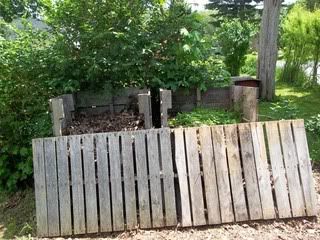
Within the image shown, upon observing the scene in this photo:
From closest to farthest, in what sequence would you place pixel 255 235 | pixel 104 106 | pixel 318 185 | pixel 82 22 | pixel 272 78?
pixel 255 235, pixel 318 185, pixel 82 22, pixel 104 106, pixel 272 78

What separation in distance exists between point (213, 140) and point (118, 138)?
81cm

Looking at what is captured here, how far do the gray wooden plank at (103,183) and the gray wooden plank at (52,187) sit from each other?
1.19 feet

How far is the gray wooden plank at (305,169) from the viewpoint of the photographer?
3.11m

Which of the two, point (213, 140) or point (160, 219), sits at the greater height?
point (213, 140)

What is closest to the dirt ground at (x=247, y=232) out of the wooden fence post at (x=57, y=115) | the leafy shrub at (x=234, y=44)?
the wooden fence post at (x=57, y=115)

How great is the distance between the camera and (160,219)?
10.0ft

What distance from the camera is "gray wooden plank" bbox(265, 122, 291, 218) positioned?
121 inches

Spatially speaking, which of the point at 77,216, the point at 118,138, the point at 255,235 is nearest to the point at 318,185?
the point at 255,235

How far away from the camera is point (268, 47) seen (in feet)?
27.8

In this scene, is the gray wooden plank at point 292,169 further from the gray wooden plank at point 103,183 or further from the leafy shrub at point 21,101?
the leafy shrub at point 21,101

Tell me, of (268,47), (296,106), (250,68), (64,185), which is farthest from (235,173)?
(250,68)

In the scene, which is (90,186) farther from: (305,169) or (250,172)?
(305,169)

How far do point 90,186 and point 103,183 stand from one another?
4.4 inches

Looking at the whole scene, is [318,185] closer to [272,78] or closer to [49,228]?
[49,228]
